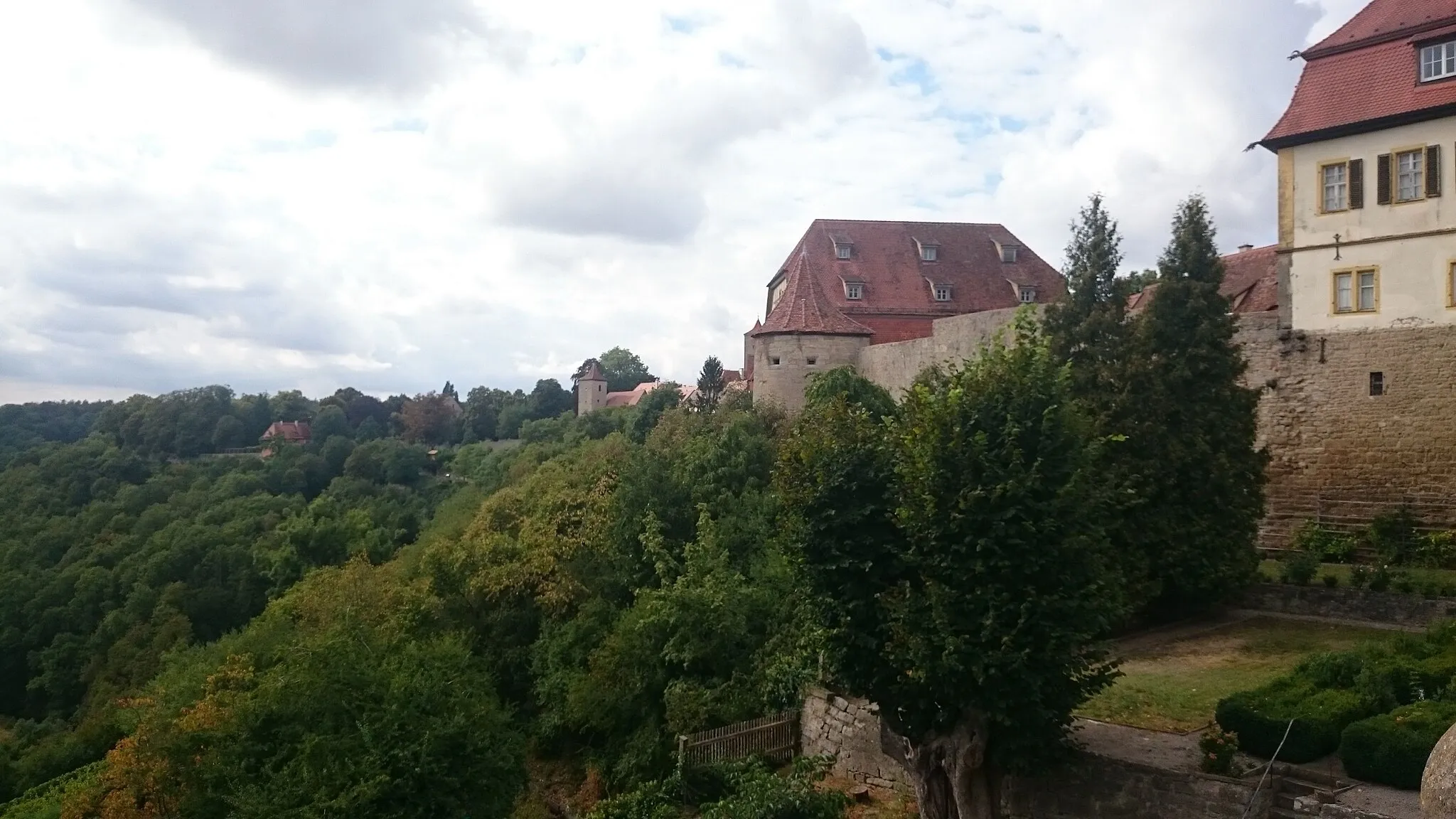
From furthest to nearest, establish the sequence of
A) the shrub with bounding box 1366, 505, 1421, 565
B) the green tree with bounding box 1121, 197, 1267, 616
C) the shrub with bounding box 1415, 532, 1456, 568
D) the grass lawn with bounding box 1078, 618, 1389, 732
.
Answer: the shrub with bounding box 1366, 505, 1421, 565 → the shrub with bounding box 1415, 532, 1456, 568 → the green tree with bounding box 1121, 197, 1267, 616 → the grass lawn with bounding box 1078, 618, 1389, 732

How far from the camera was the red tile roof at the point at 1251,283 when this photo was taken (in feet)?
77.4

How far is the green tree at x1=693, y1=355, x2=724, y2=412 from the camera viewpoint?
35.8 meters

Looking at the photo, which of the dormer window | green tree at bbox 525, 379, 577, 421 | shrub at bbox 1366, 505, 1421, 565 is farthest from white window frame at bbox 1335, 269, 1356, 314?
green tree at bbox 525, 379, 577, 421

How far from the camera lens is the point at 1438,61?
19.5 metres

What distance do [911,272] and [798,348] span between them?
25.3 ft

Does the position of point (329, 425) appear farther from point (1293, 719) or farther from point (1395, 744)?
point (1395, 744)

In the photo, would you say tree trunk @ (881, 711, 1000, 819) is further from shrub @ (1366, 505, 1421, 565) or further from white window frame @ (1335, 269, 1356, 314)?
white window frame @ (1335, 269, 1356, 314)

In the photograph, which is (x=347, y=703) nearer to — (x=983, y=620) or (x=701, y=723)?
(x=701, y=723)

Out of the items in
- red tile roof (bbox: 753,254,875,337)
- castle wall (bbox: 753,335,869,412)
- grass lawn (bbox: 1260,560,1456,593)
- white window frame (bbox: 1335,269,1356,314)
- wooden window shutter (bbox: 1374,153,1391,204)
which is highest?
wooden window shutter (bbox: 1374,153,1391,204)

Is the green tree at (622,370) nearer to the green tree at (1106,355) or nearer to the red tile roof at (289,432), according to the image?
the red tile roof at (289,432)

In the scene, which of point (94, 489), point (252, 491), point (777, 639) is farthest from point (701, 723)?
point (94, 489)

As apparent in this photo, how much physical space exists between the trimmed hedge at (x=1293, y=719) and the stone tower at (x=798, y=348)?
20.1 meters

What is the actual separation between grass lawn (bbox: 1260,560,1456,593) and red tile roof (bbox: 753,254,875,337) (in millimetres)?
15246

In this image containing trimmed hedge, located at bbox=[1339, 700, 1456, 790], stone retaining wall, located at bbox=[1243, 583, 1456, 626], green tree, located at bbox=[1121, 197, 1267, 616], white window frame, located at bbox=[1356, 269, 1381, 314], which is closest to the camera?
trimmed hedge, located at bbox=[1339, 700, 1456, 790]
